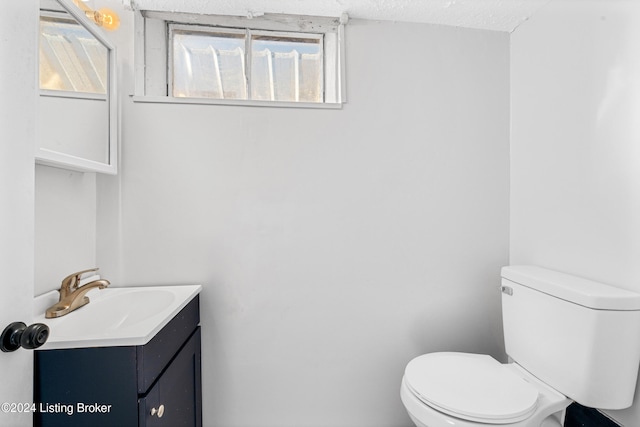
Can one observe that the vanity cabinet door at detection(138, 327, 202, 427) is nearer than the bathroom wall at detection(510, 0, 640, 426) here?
Yes

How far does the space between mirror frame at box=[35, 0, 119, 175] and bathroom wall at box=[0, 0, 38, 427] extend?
23cm

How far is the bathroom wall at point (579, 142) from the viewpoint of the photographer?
38.7 inches

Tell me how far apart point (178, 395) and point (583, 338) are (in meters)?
1.35

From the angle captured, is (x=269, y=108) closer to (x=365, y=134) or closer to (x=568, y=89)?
(x=365, y=134)

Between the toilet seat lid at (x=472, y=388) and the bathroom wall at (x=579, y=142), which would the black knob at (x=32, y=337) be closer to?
the toilet seat lid at (x=472, y=388)

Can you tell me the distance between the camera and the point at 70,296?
39.5 inches

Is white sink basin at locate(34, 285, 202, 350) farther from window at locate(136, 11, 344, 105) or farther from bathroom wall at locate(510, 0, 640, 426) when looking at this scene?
bathroom wall at locate(510, 0, 640, 426)

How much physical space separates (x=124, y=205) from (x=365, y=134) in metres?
1.12

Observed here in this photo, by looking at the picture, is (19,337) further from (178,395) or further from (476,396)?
(476,396)

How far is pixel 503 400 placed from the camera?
38.4 inches

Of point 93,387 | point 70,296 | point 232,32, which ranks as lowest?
point 93,387

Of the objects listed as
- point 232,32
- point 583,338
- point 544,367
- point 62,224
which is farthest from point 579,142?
point 62,224

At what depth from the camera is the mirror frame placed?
913 mm

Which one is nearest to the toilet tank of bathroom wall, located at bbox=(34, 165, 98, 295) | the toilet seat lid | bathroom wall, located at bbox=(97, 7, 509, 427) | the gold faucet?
the toilet seat lid
